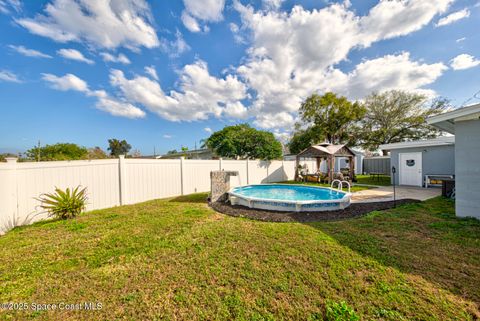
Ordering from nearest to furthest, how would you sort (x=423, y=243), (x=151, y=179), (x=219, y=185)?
(x=423, y=243) < (x=219, y=185) < (x=151, y=179)

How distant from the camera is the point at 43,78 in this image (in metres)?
8.32

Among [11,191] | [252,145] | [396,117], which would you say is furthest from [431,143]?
[11,191]

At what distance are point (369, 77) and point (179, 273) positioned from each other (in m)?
22.2

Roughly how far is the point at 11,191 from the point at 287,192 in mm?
9855

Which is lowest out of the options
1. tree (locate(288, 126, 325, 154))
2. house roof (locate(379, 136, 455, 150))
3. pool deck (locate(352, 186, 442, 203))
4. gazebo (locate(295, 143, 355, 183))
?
pool deck (locate(352, 186, 442, 203))

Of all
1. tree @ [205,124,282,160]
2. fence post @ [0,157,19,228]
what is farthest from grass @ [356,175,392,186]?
fence post @ [0,157,19,228]

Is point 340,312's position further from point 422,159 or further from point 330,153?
point 422,159

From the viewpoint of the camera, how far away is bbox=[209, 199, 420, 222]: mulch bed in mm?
4926

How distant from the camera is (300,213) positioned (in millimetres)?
5426

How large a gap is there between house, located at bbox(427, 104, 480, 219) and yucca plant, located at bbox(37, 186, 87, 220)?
36.3ft

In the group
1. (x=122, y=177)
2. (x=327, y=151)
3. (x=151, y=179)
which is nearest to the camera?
(x=122, y=177)

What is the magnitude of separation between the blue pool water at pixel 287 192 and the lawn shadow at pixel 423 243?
294 centimetres

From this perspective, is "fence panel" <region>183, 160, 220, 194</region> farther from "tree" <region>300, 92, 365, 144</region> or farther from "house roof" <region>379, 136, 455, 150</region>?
"tree" <region>300, 92, 365, 144</region>

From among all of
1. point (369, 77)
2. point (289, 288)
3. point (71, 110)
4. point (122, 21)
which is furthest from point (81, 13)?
point (369, 77)
